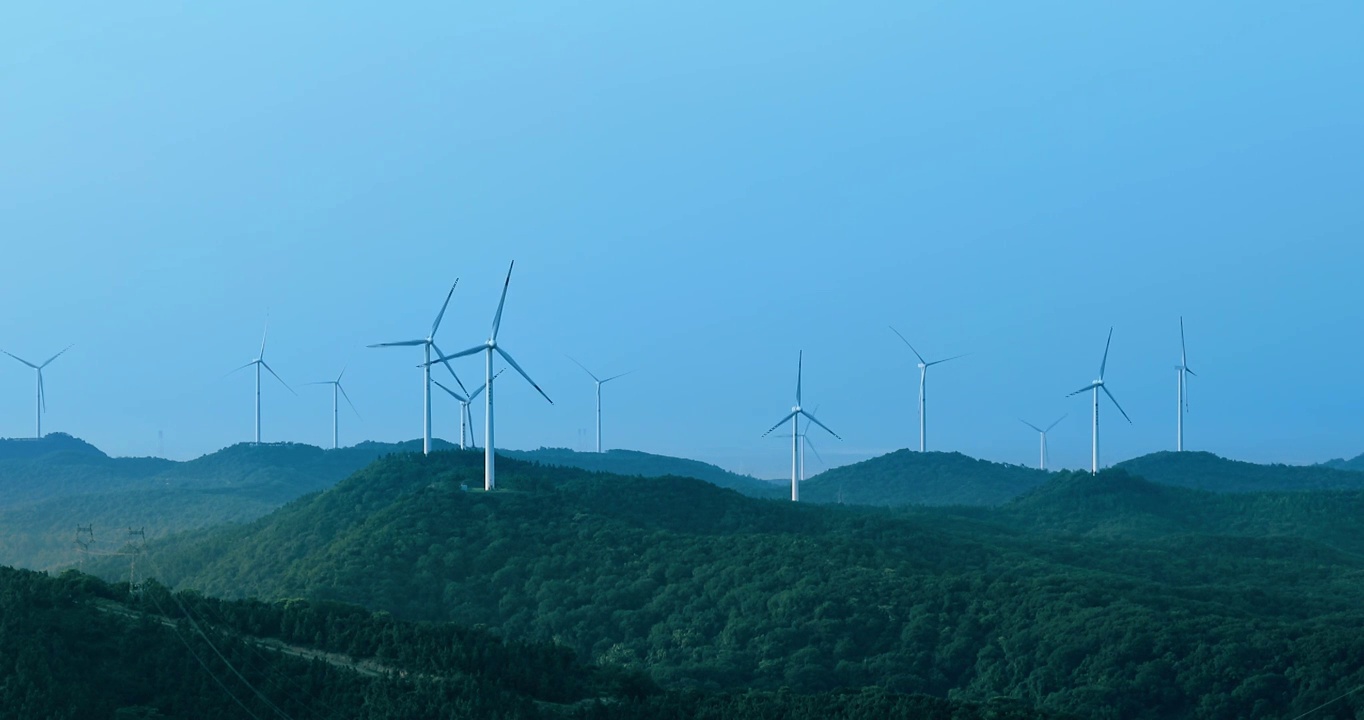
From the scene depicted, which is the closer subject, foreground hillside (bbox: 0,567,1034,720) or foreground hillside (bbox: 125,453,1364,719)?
foreground hillside (bbox: 0,567,1034,720)

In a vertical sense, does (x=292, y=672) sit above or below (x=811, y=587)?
below

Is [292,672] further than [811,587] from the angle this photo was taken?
No

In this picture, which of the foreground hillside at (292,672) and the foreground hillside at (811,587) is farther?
the foreground hillside at (811,587)

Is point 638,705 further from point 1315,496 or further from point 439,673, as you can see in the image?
point 1315,496
